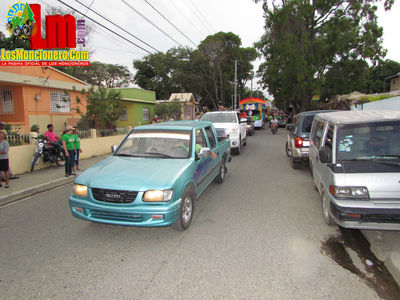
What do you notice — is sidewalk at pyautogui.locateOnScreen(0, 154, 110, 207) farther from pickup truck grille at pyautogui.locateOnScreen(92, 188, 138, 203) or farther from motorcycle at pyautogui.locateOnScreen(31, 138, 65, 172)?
pickup truck grille at pyautogui.locateOnScreen(92, 188, 138, 203)

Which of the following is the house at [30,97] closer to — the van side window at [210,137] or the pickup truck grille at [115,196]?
the van side window at [210,137]

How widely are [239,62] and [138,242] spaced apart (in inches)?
2149

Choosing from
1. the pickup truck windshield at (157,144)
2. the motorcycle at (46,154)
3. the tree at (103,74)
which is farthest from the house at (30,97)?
the tree at (103,74)

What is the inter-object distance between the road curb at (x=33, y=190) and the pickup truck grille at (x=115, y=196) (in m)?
3.78

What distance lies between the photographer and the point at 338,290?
2797 mm

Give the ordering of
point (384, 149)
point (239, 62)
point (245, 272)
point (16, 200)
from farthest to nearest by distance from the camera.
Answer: point (239, 62), point (16, 200), point (384, 149), point (245, 272)

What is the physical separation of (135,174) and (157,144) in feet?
3.90

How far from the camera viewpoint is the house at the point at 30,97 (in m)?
13.0

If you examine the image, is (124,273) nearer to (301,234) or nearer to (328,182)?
(301,234)

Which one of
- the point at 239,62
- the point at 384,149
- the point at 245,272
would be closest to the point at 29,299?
the point at 245,272

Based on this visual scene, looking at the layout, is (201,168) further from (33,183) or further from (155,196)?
(33,183)

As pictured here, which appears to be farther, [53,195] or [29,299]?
[53,195]

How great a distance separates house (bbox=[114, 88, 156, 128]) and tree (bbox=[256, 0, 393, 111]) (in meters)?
14.5

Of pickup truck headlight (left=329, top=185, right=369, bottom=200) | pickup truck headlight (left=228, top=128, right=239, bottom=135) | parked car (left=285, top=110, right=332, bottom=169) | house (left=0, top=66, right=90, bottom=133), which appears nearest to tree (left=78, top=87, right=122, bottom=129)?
house (left=0, top=66, right=90, bottom=133)
